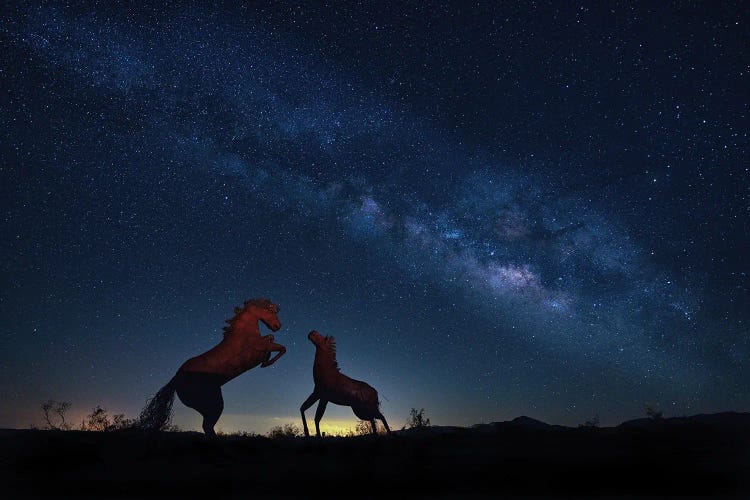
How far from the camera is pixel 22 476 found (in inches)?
171

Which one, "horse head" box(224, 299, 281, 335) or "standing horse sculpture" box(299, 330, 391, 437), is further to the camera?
"standing horse sculpture" box(299, 330, 391, 437)

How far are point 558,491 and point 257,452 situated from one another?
3.93 meters

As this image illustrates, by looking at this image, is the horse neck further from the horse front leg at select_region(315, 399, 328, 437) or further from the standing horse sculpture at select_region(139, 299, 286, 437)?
the standing horse sculpture at select_region(139, 299, 286, 437)

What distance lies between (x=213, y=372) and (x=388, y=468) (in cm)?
530

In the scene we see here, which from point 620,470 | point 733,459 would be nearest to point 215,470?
point 620,470

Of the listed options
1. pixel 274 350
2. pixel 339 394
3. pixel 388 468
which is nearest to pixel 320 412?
pixel 339 394

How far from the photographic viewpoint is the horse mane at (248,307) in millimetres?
9723

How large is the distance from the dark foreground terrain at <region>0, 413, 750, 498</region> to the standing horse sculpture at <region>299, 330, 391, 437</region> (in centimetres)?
441

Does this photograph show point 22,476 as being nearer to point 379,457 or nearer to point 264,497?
point 264,497

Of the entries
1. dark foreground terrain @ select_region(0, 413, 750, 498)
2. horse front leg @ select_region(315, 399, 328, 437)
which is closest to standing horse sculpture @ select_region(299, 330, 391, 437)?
horse front leg @ select_region(315, 399, 328, 437)

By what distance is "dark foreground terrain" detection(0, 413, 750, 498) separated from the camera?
3.74m

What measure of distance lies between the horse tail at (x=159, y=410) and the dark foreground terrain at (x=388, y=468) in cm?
190

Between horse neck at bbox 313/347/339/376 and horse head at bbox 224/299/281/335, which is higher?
horse head at bbox 224/299/281/335

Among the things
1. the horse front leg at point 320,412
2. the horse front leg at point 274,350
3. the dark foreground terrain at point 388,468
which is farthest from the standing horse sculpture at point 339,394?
the dark foreground terrain at point 388,468
